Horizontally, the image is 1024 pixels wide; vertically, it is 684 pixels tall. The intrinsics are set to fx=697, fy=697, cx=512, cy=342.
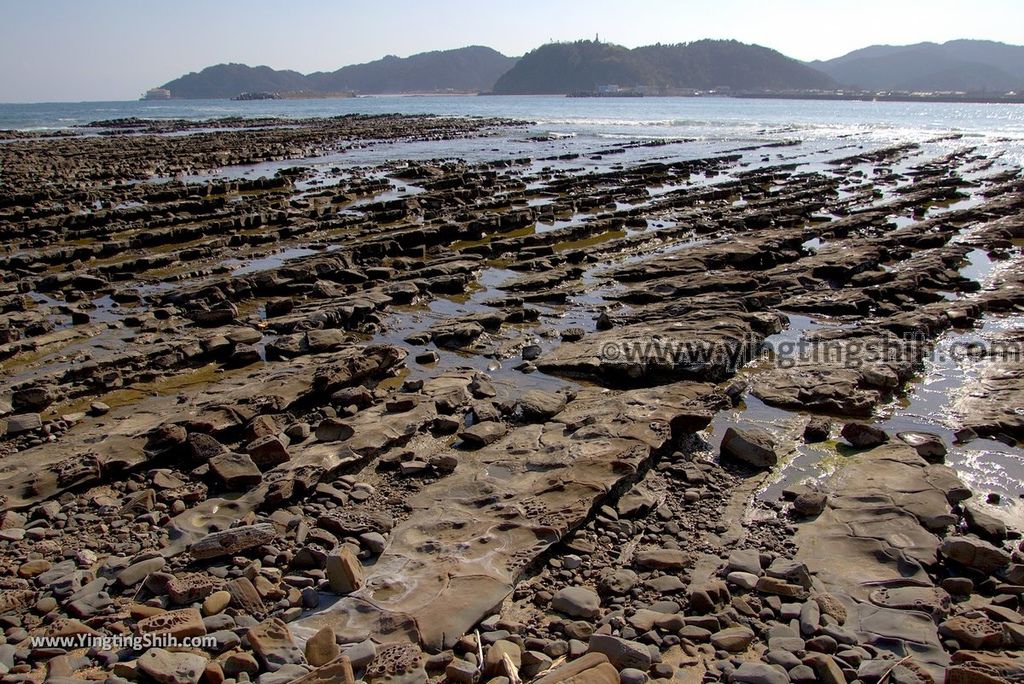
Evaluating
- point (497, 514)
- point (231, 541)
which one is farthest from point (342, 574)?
point (497, 514)

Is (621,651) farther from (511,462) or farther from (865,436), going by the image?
(865,436)

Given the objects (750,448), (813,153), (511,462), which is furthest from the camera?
(813,153)

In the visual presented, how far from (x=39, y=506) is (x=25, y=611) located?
5.65ft

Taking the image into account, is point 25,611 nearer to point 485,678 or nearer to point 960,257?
point 485,678

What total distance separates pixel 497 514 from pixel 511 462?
1.16 m

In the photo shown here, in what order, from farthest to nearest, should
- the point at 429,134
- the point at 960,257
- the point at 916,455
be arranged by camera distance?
the point at 429,134 < the point at 960,257 < the point at 916,455

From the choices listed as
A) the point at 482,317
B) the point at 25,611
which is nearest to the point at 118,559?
the point at 25,611

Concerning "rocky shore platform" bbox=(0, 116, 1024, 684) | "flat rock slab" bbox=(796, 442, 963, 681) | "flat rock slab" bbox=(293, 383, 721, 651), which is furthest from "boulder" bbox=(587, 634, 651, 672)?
"flat rock slab" bbox=(796, 442, 963, 681)

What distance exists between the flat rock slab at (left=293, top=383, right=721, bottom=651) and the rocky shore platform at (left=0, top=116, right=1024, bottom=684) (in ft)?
0.10

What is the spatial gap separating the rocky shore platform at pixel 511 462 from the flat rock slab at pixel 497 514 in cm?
3

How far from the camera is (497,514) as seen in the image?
631 centimetres

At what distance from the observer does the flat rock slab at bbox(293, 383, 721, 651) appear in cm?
500

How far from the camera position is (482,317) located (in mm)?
12711

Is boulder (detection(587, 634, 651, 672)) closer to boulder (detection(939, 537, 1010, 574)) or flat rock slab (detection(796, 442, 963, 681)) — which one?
flat rock slab (detection(796, 442, 963, 681))
